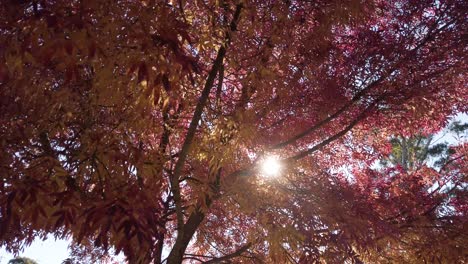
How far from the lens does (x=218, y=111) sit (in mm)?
3818

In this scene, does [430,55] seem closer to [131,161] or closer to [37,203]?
[131,161]

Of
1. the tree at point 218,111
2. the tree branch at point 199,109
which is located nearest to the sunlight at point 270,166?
the tree at point 218,111

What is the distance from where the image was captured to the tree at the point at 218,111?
2336 mm

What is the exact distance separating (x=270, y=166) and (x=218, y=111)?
1260mm

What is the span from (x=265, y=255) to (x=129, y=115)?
11.7 ft

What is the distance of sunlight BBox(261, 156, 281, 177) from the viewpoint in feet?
15.5

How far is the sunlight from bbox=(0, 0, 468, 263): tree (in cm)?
6

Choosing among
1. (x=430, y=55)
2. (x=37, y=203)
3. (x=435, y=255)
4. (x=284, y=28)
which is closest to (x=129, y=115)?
(x=37, y=203)

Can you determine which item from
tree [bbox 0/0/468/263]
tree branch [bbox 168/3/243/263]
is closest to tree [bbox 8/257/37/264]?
tree [bbox 0/0/468/263]

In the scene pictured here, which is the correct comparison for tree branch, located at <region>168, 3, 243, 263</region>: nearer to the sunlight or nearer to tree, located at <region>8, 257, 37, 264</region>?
the sunlight

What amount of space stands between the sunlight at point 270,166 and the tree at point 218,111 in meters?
0.06

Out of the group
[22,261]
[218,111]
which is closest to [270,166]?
[218,111]

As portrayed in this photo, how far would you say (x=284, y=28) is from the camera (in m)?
3.79

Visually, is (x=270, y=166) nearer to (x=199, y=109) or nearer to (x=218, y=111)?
(x=218, y=111)
